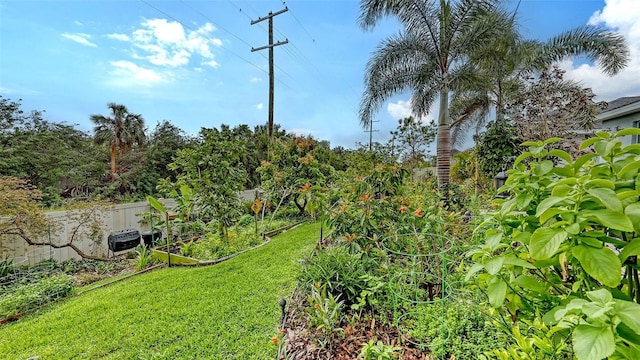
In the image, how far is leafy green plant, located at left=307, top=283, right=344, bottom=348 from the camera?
2.33m

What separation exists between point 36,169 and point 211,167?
12.8 meters

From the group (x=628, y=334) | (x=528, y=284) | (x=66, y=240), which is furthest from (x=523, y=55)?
(x=66, y=240)

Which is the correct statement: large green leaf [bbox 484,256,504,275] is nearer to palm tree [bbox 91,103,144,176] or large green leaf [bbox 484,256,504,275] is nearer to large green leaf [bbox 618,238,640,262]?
large green leaf [bbox 618,238,640,262]

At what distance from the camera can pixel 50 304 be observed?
4219mm

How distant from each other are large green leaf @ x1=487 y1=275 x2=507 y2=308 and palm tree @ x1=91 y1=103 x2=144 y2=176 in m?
16.9

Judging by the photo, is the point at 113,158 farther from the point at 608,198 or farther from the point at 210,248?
the point at 608,198

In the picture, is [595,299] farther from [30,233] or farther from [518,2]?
[518,2]

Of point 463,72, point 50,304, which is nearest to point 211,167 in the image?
point 50,304

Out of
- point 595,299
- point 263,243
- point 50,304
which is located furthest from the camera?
point 263,243

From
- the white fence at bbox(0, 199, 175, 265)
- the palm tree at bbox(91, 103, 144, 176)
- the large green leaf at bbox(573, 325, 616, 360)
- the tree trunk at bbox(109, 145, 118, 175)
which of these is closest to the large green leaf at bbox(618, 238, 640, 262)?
the large green leaf at bbox(573, 325, 616, 360)

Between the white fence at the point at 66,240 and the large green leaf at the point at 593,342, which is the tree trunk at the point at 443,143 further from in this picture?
the white fence at the point at 66,240

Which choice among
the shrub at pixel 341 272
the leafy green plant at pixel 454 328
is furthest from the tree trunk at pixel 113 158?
the leafy green plant at pixel 454 328

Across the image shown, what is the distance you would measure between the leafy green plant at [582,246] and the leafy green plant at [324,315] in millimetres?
1539

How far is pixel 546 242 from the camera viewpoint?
80 cm
